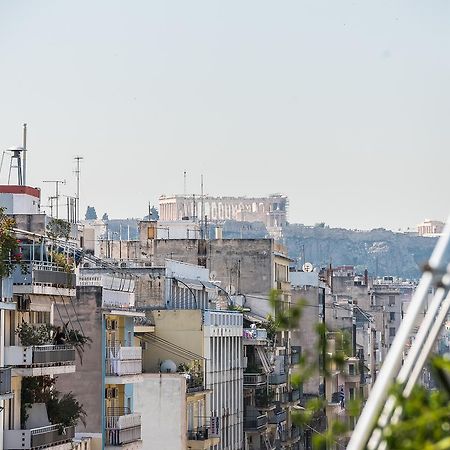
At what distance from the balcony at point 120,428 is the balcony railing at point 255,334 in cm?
2977

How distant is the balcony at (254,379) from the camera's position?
9706 cm

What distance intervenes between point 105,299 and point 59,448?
11380 mm

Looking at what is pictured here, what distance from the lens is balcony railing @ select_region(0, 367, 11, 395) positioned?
1969 inches

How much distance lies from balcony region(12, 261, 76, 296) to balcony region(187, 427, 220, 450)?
16.6m

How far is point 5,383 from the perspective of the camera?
166 feet

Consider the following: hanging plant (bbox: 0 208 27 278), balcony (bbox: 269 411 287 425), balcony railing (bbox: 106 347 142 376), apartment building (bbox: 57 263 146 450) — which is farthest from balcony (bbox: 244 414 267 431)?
hanging plant (bbox: 0 208 27 278)

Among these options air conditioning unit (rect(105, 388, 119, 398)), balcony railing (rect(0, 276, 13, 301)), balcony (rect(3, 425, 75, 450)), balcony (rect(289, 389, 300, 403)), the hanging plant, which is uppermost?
the hanging plant

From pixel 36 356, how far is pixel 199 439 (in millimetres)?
21577

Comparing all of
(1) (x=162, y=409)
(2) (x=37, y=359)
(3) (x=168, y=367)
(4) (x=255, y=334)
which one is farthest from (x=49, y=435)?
(4) (x=255, y=334)

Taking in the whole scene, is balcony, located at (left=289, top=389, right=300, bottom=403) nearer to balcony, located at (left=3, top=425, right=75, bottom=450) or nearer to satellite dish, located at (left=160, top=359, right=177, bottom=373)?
satellite dish, located at (left=160, top=359, right=177, bottom=373)

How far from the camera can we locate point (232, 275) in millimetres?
111625

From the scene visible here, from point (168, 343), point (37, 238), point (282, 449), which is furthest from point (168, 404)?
point (282, 449)

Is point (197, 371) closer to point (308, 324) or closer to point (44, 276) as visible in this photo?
point (44, 276)

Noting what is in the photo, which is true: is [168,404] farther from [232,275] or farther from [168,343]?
[232,275]
